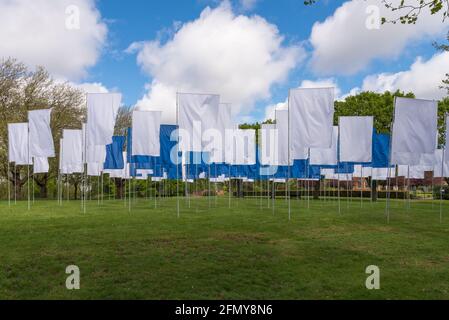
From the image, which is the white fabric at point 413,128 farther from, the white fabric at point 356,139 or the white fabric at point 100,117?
the white fabric at point 100,117

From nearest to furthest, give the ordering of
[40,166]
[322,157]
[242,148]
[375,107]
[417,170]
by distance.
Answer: [322,157], [242,148], [40,166], [417,170], [375,107]

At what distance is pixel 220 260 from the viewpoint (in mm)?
9844

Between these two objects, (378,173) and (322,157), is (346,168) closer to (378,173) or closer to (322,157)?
(378,173)

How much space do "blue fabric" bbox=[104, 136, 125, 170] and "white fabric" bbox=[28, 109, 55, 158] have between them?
17.7 feet

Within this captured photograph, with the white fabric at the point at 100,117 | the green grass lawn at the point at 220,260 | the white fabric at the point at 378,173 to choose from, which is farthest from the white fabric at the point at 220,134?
the white fabric at the point at 378,173

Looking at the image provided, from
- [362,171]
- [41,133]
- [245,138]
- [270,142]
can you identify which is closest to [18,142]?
[41,133]

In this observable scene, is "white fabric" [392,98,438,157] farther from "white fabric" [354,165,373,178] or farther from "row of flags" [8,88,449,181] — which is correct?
"white fabric" [354,165,373,178]

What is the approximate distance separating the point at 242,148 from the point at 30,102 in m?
22.4

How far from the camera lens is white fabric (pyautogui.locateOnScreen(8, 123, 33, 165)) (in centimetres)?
2619

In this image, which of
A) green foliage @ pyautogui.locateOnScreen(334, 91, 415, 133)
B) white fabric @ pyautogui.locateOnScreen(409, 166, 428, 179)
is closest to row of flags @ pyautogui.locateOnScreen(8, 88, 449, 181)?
white fabric @ pyautogui.locateOnScreen(409, 166, 428, 179)

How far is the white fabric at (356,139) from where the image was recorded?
2014 cm

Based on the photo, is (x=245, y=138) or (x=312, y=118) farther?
(x=245, y=138)

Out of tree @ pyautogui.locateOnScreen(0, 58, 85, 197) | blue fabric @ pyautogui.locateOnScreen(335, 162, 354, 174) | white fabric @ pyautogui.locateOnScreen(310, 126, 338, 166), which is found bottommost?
blue fabric @ pyautogui.locateOnScreen(335, 162, 354, 174)

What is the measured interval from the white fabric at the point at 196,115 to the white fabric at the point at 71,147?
12.6 metres
